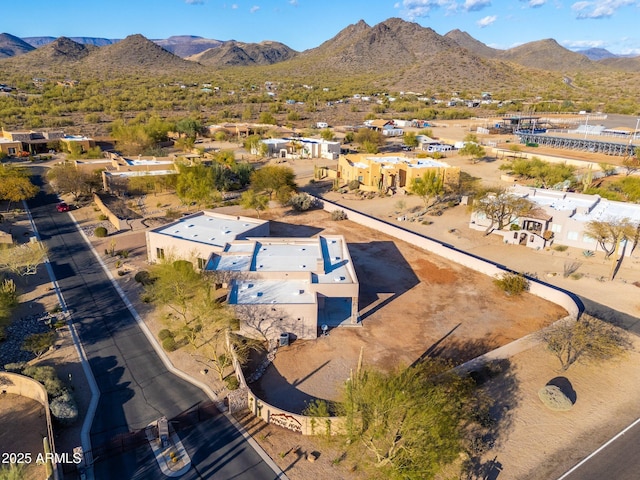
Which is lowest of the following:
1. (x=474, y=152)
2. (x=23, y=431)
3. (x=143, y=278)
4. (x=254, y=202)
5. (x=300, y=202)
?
(x=23, y=431)

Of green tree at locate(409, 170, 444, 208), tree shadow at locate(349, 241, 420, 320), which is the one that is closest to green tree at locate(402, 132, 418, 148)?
green tree at locate(409, 170, 444, 208)

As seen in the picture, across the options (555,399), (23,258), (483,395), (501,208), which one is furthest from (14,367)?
(501,208)

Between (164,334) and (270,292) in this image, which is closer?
(164,334)

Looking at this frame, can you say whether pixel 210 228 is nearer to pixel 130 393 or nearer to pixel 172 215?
pixel 172 215

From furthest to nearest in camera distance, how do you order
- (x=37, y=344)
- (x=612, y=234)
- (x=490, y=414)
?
(x=612, y=234) → (x=37, y=344) → (x=490, y=414)

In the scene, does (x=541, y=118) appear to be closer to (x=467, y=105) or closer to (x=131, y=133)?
(x=467, y=105)

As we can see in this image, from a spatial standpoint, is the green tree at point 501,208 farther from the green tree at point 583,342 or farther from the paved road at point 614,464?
the paved road at point 614,464

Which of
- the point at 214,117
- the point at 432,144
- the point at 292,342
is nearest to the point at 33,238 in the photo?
the point at 292,342

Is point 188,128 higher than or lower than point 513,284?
higher
